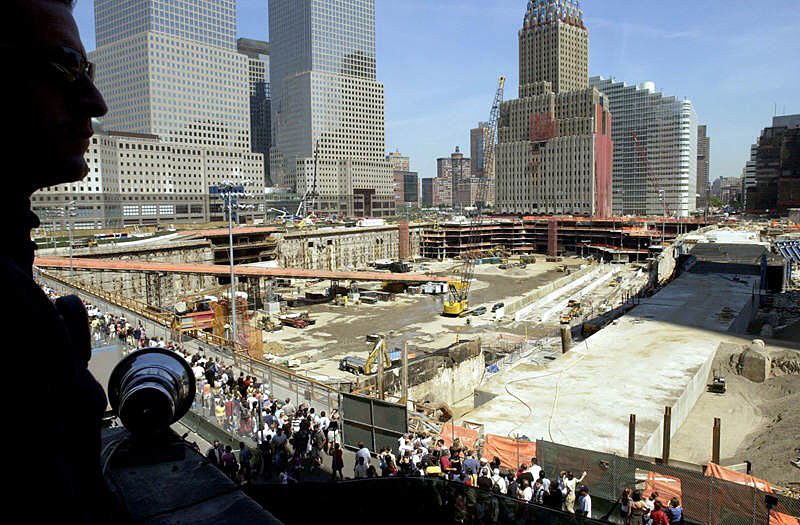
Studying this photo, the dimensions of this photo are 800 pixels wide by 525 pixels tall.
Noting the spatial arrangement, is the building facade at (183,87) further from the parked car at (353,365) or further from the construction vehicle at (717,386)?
the construction vehicle at (717,386)

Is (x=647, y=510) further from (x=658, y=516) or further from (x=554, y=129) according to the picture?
(x=554, y=129)

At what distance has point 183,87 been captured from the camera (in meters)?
167

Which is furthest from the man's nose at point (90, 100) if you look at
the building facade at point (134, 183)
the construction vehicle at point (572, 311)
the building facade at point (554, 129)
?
the building facade at point (554, 129)

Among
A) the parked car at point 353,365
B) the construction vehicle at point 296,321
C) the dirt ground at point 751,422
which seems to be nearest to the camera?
→ the dirt ground at point 751,422

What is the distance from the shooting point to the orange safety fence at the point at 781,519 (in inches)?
476

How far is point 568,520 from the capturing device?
671 centimetres

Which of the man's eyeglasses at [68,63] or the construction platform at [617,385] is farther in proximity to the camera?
the construction platform at [617,385]

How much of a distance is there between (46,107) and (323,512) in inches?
220

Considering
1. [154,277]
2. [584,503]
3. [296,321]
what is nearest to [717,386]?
[584,503]

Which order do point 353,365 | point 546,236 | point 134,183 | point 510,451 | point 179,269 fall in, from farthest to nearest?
point 134,183 < point 546,236 < point 179,269 < point 353,365 < point 510,451

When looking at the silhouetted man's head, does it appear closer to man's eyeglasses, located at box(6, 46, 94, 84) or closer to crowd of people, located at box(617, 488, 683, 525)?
man's eyeglasses, located at box(6, 46, 94, 84)

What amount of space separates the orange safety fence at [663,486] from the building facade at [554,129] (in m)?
149

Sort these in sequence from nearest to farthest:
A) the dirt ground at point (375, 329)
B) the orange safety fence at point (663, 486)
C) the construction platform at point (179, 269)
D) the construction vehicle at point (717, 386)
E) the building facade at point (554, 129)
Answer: the orange safety fence at point (663, 486)
the construction vehicle at point (717, 386)
the dirt ground at point (375, 329)
the construction platform at point (179, 269)
the building facade at point (554, 129)

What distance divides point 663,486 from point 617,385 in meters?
15.5
